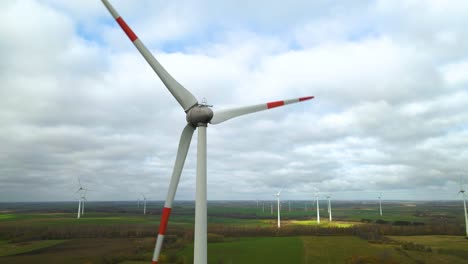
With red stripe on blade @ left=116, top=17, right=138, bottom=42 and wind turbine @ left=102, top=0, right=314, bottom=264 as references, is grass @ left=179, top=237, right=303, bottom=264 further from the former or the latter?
red stripe on blade @ left=116, top=17, right=138, bottom=42

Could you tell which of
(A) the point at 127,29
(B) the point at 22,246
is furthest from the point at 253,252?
(A) the point at 127,29

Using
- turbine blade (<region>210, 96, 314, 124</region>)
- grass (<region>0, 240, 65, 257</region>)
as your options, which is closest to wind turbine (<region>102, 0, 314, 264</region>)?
turbine blade (<region>210, 96, 314, 124</region>)

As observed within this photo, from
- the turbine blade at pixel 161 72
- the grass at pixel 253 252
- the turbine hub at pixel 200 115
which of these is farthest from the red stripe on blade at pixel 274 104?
the grass at pixel 253 252

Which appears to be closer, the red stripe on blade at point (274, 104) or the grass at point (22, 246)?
the red stripe on blade at point (274, 104)

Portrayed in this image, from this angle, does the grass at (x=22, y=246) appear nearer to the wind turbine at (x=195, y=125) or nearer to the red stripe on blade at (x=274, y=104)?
the wind turbine at (x=195, y=125)

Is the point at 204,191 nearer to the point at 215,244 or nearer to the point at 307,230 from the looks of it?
the point at 215,244

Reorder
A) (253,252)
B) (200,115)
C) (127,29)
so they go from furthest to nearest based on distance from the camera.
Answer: (253,252)
(127,29)
(200,115)

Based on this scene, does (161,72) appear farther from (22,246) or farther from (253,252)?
(22,246)
